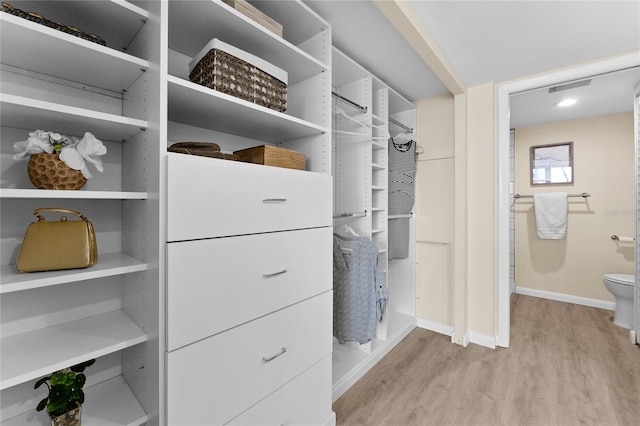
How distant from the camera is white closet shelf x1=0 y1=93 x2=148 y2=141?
30.5 inches

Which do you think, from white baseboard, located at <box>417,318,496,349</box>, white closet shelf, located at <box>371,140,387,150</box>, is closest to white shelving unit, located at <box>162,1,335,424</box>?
white closet shelf, located at <box>371,140,387,150</box>

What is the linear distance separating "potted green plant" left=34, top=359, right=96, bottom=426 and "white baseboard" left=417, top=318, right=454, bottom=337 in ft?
8.74

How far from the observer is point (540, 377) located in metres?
2.02

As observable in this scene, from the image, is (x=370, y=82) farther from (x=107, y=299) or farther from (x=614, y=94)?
(x=614, y=94)

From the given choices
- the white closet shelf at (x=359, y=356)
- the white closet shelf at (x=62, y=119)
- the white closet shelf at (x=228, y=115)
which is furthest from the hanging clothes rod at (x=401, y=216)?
the white closet shelf at (x=62, y=119)

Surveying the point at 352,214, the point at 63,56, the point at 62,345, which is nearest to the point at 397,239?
the point at 352,214

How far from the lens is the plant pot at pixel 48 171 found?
0.86m

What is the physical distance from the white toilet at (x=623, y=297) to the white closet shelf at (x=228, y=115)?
3324 millimetres

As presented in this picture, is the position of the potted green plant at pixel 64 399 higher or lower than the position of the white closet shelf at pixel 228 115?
lower

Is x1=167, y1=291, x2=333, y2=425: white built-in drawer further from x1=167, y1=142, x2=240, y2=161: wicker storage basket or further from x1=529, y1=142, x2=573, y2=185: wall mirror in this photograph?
x1=529, y1=142, x2=573, y2=185: wall mirror

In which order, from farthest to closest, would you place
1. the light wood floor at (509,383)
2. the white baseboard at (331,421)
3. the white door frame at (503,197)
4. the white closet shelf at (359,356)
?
the white door frame at (503,197), the white closet shelf at (359,356), the light wood floor at (509,383), the white baseboard at (331,421)

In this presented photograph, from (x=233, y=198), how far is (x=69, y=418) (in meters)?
0.82

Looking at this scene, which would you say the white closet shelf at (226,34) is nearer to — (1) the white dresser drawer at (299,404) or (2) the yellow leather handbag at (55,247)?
(2) the yellow leather handbag at (55,247)

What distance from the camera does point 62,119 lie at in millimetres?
899
